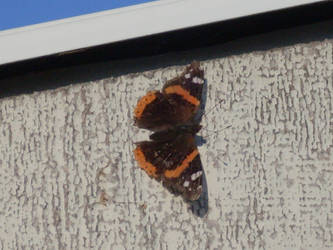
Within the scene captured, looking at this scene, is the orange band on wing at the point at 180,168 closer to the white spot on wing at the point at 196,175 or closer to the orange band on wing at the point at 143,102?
the white spot on wing at the point at 196,175

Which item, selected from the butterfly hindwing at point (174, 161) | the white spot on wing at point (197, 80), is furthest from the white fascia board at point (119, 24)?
the butterfly hindwing at point (174, 161)

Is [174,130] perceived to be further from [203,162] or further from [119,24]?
[119,24]

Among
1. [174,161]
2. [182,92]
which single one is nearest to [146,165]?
[174,161]

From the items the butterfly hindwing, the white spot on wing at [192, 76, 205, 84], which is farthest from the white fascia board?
the butterfly hindwing

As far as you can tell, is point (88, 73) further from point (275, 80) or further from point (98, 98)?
point (275, 80)

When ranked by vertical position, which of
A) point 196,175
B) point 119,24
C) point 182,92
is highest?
point 119,24

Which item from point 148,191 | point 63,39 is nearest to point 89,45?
point 63,39
